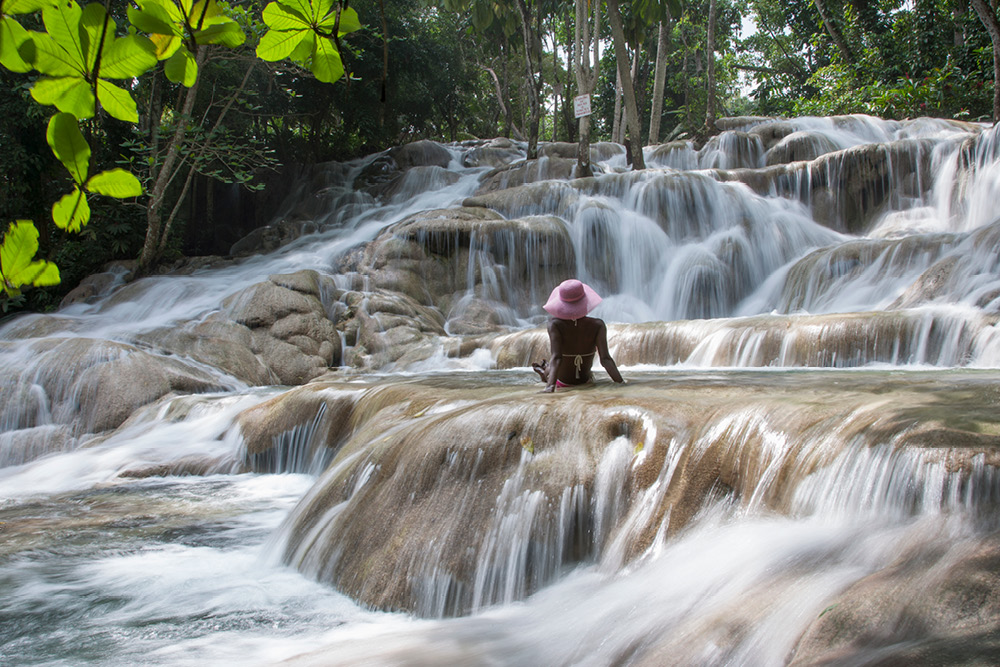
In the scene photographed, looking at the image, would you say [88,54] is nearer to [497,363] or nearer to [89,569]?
[89,569]

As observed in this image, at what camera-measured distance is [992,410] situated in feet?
12.2

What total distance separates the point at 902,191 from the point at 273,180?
18.0 metres

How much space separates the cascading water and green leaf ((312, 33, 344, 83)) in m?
2.08

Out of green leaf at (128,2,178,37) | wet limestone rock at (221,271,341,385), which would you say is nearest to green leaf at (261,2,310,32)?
green leaf at (128,2,178,37)

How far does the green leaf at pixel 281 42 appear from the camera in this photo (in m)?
1.19

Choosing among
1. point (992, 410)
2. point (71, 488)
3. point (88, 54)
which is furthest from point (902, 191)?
point (88, 54)

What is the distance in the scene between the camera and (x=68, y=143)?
1.00 meters

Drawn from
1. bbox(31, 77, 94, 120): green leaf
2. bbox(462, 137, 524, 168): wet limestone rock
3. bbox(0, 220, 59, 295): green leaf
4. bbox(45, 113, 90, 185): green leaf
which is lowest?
bbox(0, 220, 59, 295): green leaf

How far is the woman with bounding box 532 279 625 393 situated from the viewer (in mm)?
5977

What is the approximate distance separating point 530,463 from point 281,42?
3.60m

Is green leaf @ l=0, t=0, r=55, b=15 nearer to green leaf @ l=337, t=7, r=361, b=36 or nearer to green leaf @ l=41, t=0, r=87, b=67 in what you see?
green leaf @ l=41, t=0, r=87, b=67

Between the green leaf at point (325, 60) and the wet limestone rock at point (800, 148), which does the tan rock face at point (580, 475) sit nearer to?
the green leaf at point (325, 60)

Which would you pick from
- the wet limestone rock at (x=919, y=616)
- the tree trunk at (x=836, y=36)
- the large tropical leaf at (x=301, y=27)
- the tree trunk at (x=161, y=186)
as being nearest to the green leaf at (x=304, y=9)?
the large tropical leaf at (x=301, y=27)

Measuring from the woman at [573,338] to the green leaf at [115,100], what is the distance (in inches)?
193
